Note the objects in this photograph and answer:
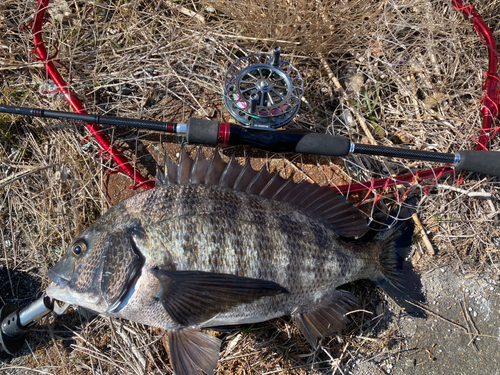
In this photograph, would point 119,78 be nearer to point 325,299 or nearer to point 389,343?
point 325,299

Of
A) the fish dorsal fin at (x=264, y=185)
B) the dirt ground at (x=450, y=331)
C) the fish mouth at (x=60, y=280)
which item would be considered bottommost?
the dirt ground at (x=450, y=331)

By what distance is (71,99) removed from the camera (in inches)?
103

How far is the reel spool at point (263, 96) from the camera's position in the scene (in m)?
2.36

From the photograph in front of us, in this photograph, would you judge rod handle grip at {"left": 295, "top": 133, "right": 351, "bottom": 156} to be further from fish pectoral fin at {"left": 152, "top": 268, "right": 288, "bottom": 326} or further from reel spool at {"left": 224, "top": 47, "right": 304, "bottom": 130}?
fish pectoral fin at {"left": 152, "top": 268, "right": 288, "bottom": 326}

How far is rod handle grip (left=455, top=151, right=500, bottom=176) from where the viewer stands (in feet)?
8.23

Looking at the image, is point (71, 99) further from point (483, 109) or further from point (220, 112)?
point (483, 109)

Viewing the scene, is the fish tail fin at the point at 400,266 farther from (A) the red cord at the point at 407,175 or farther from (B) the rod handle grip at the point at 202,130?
(B) the rod handle grip at the point at 202,130

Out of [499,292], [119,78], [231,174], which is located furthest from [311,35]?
[499,292]

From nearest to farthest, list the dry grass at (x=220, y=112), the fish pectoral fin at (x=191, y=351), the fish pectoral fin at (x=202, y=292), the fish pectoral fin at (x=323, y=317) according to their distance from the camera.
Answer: the fish pectoral fin at (x=202, y=292), the fish pectoral fin at (x=191, y=351), the fish pectoral fin at (x=323, y=317), the dry grass at (x=220, y=112)

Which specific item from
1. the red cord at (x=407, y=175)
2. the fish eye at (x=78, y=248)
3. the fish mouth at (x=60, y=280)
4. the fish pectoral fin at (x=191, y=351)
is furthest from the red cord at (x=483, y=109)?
the fish mouth at (x=60, y=280)

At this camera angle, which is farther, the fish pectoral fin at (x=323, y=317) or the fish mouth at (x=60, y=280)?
the fish pectoral fin at (x=323, y=317)

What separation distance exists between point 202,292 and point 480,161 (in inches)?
83.1

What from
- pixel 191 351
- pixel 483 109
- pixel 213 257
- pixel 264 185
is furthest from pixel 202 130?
pixel 483 109

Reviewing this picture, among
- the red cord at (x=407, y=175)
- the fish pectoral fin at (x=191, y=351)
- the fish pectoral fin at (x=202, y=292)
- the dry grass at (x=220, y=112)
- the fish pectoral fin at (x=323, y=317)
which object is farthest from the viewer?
the dry grass at (x=220, y=112)
